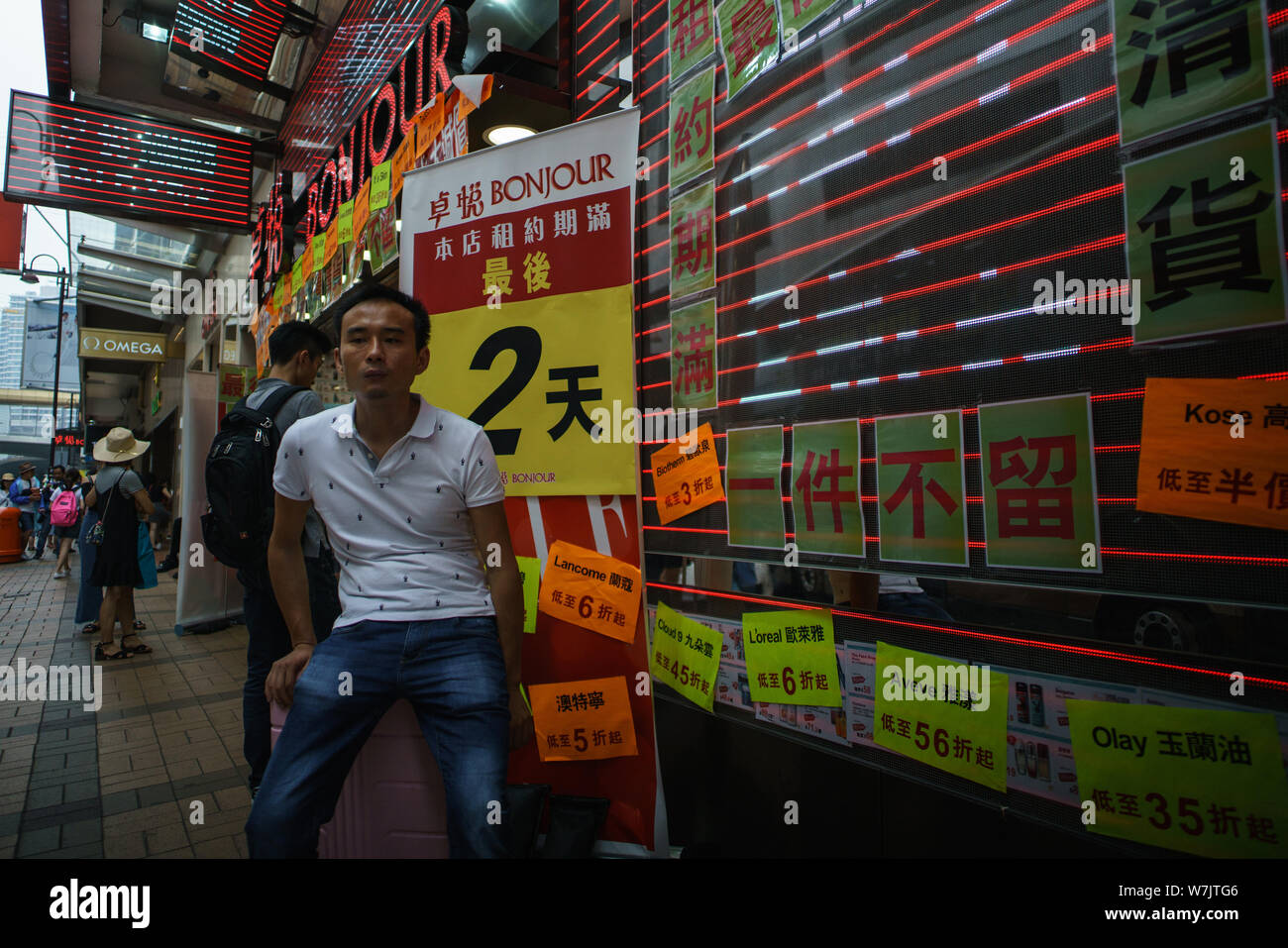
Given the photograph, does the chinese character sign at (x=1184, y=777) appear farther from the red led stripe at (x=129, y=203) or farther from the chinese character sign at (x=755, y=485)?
the red led stripe at (x=129, y=203)

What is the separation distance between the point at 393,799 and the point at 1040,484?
2.01 metres

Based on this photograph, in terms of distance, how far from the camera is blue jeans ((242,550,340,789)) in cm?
305

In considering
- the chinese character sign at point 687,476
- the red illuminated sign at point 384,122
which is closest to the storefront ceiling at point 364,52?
the red illuminated sign at point 384,122

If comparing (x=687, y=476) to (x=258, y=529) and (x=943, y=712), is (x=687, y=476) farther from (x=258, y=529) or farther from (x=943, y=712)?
(x=258, y=529)

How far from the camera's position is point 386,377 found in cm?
202

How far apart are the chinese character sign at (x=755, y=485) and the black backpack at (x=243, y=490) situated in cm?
195

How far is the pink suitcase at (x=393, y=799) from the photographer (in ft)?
6.38

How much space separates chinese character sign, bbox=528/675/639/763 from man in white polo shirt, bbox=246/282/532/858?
0.45 meters

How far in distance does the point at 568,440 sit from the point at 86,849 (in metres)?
2.80

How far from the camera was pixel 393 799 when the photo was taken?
1959mm

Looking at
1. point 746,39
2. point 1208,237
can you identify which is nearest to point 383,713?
point 1208,237

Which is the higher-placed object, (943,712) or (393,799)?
(943,712)
